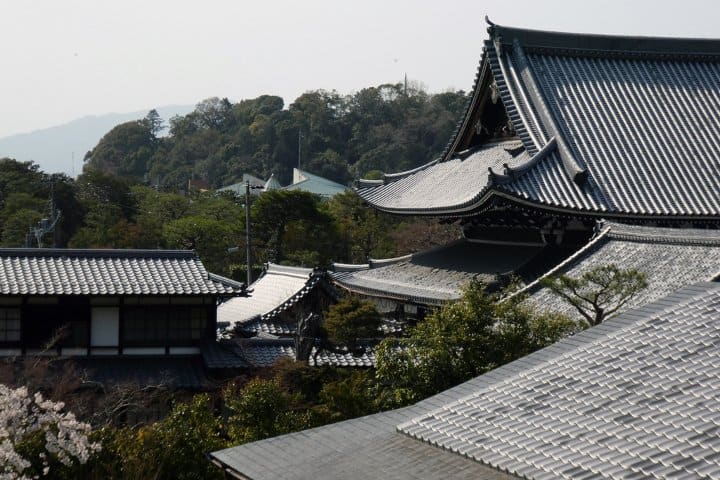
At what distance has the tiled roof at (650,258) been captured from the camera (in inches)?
693

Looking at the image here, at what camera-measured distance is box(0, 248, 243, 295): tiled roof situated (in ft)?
68.4

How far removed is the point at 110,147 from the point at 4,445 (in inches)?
4391

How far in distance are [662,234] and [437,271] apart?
6.80 metres

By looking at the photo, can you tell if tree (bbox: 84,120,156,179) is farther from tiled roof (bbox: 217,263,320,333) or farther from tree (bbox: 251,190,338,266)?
tiled roof (bbox: 217,263,320,333)

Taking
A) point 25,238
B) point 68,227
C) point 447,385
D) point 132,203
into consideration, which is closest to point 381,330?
point 447,385

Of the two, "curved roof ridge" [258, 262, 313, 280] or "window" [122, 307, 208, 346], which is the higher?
"window" [122, 307, 208, 346]

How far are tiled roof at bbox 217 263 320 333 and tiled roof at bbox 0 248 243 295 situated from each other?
457 centimetres

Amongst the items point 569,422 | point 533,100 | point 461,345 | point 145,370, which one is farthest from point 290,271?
point 569,422

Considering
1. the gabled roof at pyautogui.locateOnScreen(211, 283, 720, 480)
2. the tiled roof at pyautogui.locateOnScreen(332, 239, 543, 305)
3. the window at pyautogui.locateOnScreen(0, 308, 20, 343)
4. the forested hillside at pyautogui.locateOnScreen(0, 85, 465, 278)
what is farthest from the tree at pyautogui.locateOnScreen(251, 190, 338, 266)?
the gabled roof at pyautogui.locateOnScreen(211, 283, 720, 480)

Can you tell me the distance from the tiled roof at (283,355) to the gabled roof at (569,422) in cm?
1020

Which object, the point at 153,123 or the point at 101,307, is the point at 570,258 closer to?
the point at 101,307

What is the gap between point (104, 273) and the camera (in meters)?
21.7

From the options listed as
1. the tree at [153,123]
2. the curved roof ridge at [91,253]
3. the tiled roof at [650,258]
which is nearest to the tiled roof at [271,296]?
the curved roof ridge at [91,253]

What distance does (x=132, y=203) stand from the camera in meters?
60.2
